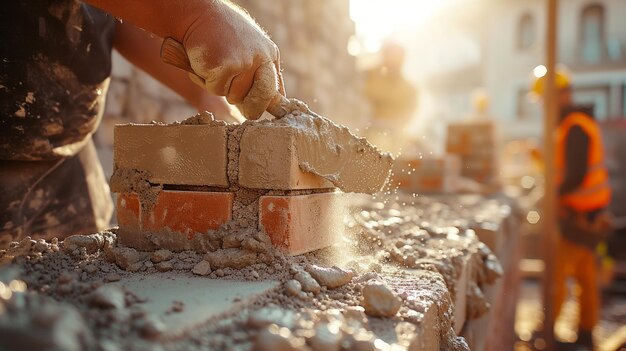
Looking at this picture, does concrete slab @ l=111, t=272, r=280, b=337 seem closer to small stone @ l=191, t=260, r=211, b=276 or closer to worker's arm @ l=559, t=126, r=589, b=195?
small stone @ l=191, t=260, r=211, b=276

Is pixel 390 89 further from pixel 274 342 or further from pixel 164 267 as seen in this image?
pixel 274 342

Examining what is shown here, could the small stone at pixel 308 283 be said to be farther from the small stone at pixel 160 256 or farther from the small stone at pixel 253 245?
the small stone at pixel 160 256

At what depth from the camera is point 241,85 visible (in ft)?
5.51

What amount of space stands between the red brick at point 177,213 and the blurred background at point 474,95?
94cm

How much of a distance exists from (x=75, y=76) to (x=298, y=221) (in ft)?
3.29

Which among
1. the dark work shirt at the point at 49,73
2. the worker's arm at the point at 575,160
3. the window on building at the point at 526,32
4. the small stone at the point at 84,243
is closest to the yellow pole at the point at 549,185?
the worker's arm at the point at 575,160

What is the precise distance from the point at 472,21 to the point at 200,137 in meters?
26.0

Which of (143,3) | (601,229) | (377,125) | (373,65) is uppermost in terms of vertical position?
(373,65)

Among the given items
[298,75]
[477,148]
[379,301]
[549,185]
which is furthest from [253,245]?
[477,148]

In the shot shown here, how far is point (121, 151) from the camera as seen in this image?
173 cm

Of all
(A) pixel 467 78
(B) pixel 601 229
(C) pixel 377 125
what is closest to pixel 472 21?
(A) pixel 467 78

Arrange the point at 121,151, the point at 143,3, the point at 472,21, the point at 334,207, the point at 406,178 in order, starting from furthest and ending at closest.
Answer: the point at 472,21 < the point at 406,178 < the point at 334,207 < the point at 121,151 < the point at 143,3

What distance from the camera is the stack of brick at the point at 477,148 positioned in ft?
24.5

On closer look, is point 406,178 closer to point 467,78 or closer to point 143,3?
point 143,3
